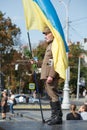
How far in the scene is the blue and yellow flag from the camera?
796 cm

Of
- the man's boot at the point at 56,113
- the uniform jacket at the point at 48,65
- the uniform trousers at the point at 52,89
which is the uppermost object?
the uniform jacket at the point at 48,65

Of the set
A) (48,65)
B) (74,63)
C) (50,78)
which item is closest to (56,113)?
(50,78)

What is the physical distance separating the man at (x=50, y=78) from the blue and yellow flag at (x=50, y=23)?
6.8 inches

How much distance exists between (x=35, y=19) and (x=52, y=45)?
0.57 meters

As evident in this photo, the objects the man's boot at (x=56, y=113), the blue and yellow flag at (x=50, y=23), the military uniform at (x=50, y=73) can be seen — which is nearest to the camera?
the blue and yellow flag at (x=50, y=23)

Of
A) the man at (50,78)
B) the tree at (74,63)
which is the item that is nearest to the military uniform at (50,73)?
the man at (50,78)

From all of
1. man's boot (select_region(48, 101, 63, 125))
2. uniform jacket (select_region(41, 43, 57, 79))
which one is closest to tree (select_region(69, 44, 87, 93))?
man's boot (select_region(48, 101, 63, 125))

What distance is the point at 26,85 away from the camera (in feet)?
307

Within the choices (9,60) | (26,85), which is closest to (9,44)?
(9,60)

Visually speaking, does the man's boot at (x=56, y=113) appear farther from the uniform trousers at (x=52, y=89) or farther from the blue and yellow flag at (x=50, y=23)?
the blue and yellow flag at (x=50, y=23)

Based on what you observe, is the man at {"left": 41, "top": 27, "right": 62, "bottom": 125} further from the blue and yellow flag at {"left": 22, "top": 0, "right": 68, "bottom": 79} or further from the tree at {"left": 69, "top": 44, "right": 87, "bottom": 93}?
the tree at {"left": 69, "top": 44, "right": 87, "bottom": 93}

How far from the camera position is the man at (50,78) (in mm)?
8203

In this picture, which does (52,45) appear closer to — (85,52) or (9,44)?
(9,44)

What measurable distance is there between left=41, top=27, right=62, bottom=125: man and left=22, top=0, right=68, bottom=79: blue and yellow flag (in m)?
0.17
